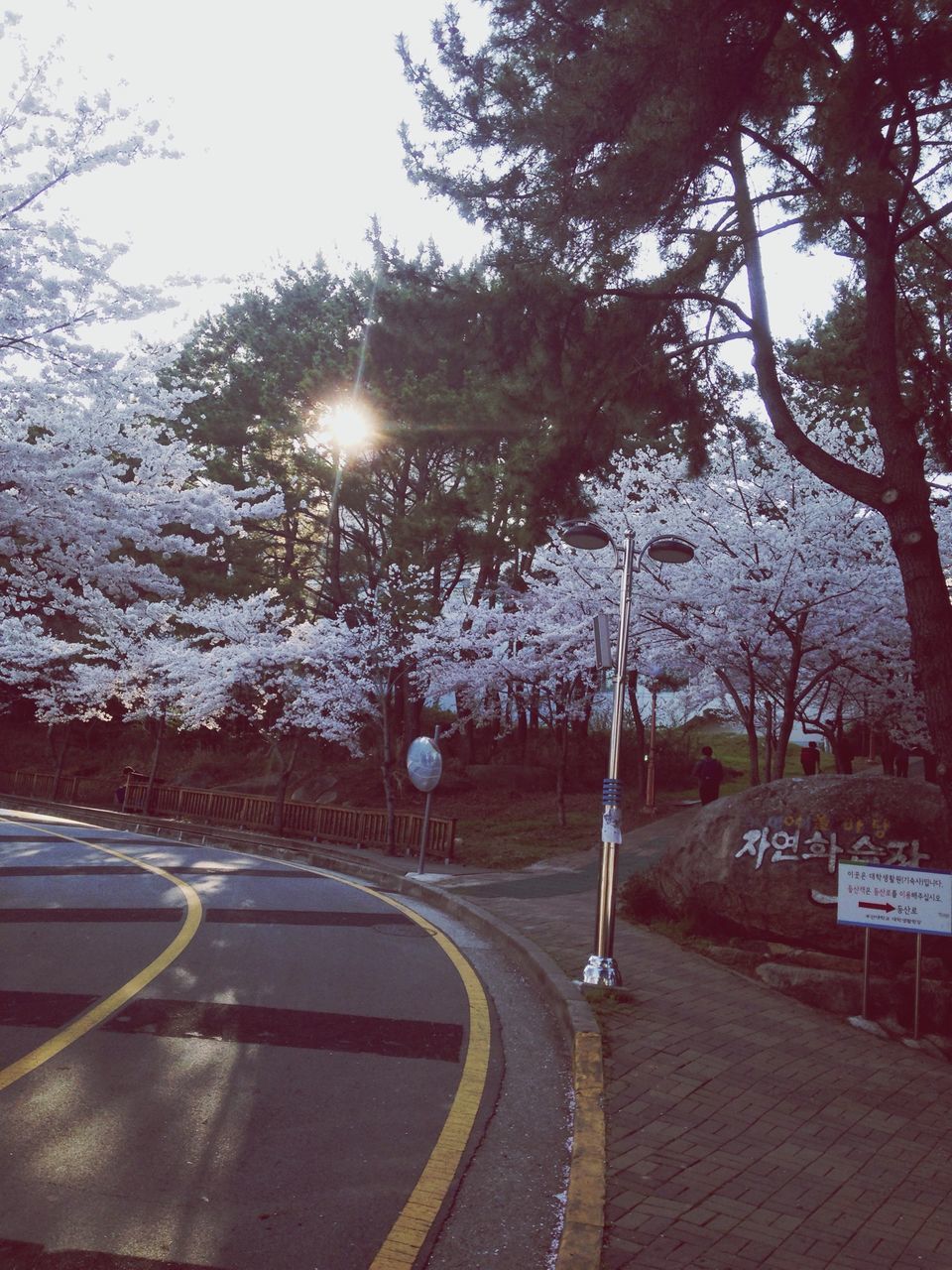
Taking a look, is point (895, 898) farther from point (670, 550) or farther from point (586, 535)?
point (586, 535)

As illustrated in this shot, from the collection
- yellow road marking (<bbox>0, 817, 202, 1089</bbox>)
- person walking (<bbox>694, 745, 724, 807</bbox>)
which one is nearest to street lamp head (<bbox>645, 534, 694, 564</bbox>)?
yellow road marking (<bbox>0, 817, 202, 1089</bbox>)

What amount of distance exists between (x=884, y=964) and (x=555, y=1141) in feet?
16.8

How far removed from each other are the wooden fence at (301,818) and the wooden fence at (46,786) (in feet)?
20.4

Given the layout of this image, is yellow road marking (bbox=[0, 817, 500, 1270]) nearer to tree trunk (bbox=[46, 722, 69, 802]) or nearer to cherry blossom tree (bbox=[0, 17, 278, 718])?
cherry blossom tree (bbox=[0, 17, 278, 718])

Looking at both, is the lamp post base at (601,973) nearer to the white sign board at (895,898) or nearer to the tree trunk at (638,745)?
the white sign board at (895,898)

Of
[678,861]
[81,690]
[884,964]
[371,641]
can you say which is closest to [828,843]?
→ [884,964]

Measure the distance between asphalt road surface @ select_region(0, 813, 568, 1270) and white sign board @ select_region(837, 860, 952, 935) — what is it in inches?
109

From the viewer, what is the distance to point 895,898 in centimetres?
809

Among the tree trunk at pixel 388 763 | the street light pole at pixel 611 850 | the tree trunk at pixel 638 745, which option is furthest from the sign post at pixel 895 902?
the tree trunk at pixel 638 745

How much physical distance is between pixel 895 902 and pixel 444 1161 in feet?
16.5

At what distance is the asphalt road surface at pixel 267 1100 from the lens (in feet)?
12.3

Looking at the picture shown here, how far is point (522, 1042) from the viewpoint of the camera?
6879mm

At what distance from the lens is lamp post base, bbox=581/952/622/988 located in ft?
26.5

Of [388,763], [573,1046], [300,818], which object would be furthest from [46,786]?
[573,1046]
